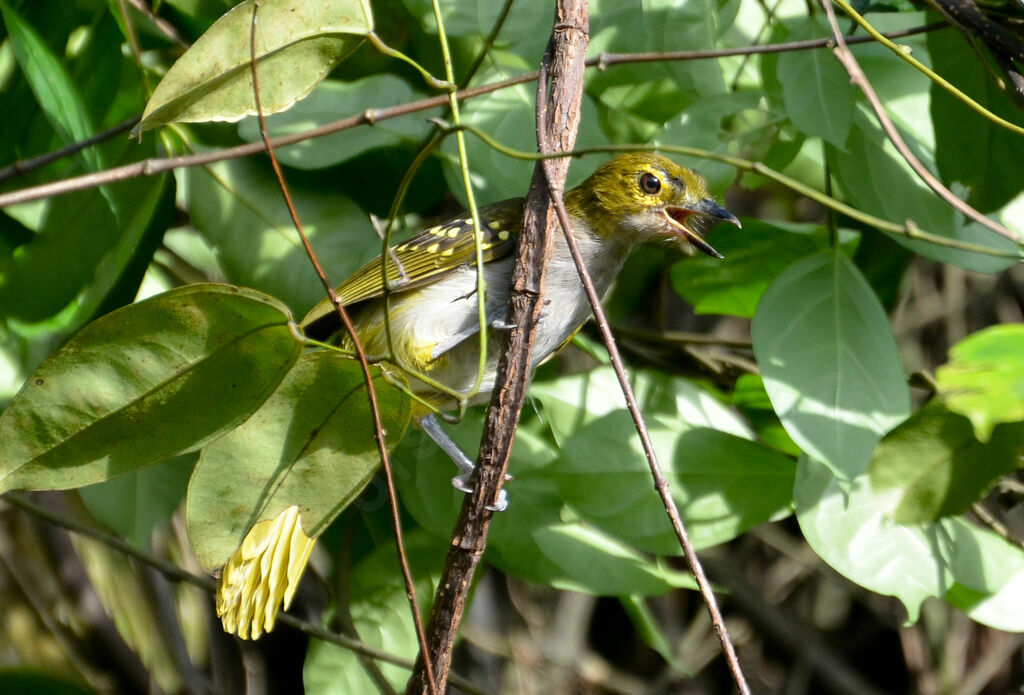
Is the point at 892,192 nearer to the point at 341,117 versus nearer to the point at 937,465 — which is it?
the point at 937,465

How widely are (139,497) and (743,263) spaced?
127 centimetres

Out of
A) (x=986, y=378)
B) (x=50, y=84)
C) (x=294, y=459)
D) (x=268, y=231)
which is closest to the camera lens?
(x=986, y=378)

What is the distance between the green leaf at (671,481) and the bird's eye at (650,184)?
1.76 ft

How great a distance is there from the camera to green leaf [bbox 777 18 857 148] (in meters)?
1.69

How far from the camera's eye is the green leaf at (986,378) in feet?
1.98

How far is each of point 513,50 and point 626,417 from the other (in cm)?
68

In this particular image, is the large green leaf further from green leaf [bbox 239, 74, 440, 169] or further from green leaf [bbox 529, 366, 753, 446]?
green leaf [bbox 239, 74, 440, 169]

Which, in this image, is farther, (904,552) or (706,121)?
(706,121)

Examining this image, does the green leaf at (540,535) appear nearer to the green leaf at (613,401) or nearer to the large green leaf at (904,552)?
the green leaf at (613,401)

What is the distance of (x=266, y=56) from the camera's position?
1220 mm

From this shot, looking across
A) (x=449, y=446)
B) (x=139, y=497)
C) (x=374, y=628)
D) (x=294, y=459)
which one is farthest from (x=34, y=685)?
(x=449, y=446)

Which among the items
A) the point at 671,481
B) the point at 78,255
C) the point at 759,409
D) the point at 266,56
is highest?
the point at 266,56

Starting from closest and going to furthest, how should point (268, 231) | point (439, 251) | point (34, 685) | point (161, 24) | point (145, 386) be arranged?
1. point (145, 386)
2. point (34, 685)
3. point (268, 231)
4. point (161, 24)
5. point (439, 251)

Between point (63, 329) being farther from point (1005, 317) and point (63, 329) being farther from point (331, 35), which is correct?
point (1005, 317)
